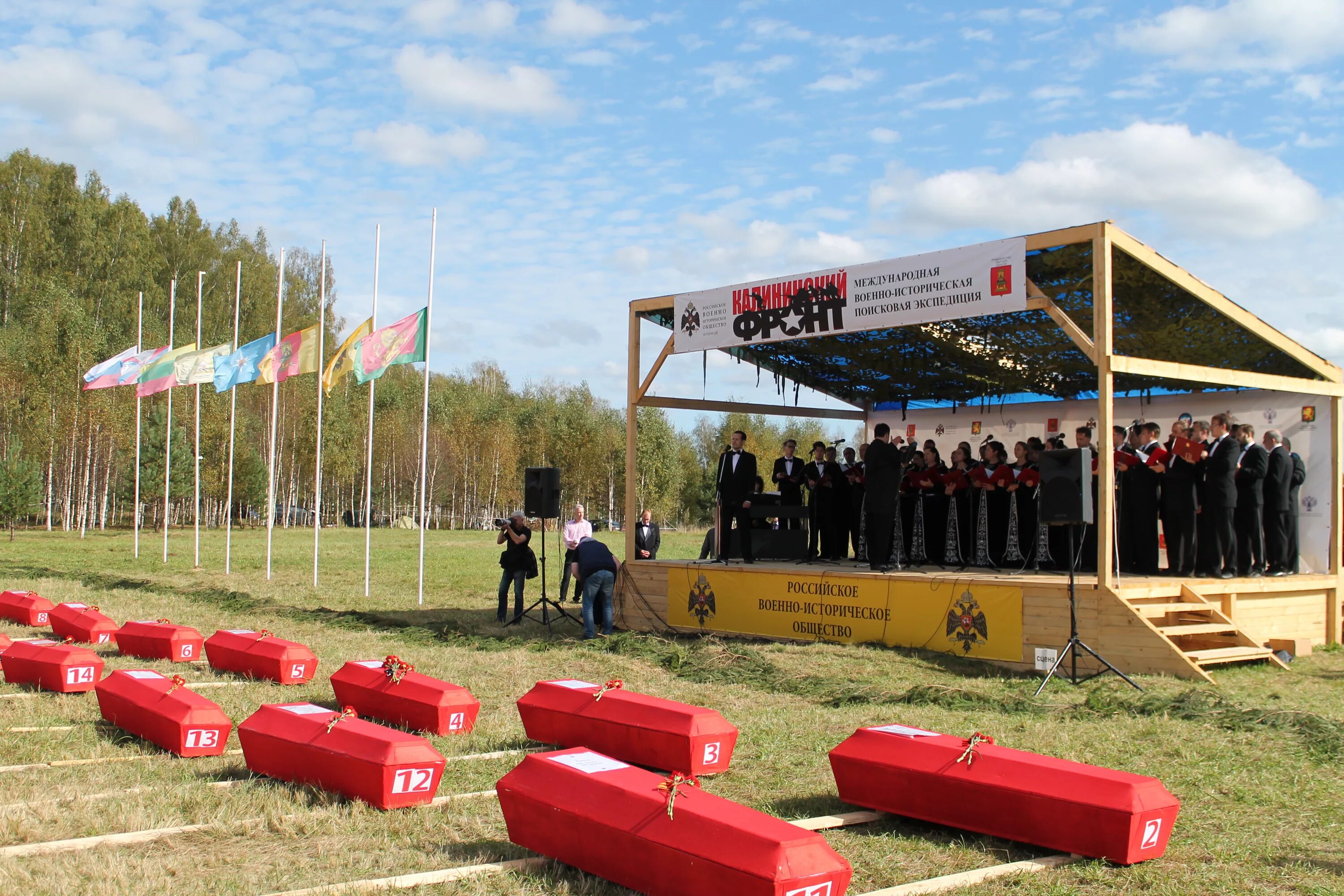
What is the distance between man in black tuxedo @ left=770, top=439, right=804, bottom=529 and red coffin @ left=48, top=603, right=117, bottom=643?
8.06 meters

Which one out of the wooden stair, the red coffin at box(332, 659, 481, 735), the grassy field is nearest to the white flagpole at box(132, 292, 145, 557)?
the grassy field

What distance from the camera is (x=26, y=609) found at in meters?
12.4

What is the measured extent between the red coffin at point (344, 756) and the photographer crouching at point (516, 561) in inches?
300

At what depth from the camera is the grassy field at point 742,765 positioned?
4.20 meters

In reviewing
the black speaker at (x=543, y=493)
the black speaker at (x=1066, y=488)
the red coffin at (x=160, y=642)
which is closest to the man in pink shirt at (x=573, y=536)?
the black speaker at (x=543, y=493)

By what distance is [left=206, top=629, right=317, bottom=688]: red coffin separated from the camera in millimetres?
8758

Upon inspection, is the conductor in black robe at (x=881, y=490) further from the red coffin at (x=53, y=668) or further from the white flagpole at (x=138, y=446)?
the white flagpole at (x=138, y=446)

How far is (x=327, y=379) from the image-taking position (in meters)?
16.0

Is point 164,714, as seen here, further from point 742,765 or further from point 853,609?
point 853,609

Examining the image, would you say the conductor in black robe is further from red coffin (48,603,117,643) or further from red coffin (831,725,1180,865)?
red coffin (48,603,117,643)

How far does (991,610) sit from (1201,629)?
1.92 meters

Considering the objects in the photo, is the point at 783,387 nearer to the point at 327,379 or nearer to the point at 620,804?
the point at 327,379

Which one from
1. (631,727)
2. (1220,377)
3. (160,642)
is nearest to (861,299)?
(1220,377)

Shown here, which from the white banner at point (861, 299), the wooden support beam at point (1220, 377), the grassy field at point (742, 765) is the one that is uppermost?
the white banner at point (861, 299)
